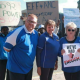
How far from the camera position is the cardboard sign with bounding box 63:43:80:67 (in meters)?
2.42

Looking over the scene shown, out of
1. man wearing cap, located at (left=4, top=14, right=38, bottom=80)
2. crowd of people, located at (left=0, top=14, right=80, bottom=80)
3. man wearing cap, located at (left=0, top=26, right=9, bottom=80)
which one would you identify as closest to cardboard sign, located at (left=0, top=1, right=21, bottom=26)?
man wearing cap, located at (left=0, top=26, right=9, bottom=80)

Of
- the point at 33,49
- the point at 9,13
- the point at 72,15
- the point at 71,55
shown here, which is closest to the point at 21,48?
the point at 33,49

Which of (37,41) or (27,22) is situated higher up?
(27,22)

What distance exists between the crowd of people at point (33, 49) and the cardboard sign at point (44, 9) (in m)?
0.76

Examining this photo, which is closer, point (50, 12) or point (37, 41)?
point (37, 41)

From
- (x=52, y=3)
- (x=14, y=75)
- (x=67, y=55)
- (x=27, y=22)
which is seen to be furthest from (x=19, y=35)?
(x=52, y=3)

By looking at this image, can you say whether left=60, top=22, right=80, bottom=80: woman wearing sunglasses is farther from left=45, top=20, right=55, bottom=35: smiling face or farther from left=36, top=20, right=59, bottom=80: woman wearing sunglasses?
left=45, top=20, right=55, bottom=35: smiling face

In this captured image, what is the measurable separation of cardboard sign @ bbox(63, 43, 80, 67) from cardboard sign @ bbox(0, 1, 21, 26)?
4.99 feet

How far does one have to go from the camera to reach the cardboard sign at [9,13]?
10.1 ft

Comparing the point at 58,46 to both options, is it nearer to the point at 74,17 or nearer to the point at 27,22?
the point at 27,22

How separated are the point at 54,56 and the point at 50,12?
1222mm

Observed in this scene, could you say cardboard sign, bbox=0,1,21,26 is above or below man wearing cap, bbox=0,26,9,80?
above

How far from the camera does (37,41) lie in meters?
2.41

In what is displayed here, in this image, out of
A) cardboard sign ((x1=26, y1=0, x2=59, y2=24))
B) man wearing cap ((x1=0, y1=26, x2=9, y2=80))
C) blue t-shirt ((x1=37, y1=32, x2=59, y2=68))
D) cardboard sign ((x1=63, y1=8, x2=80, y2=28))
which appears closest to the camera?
blue t-shirt ((x1=37, y1=32, x2=59, y2=68))
